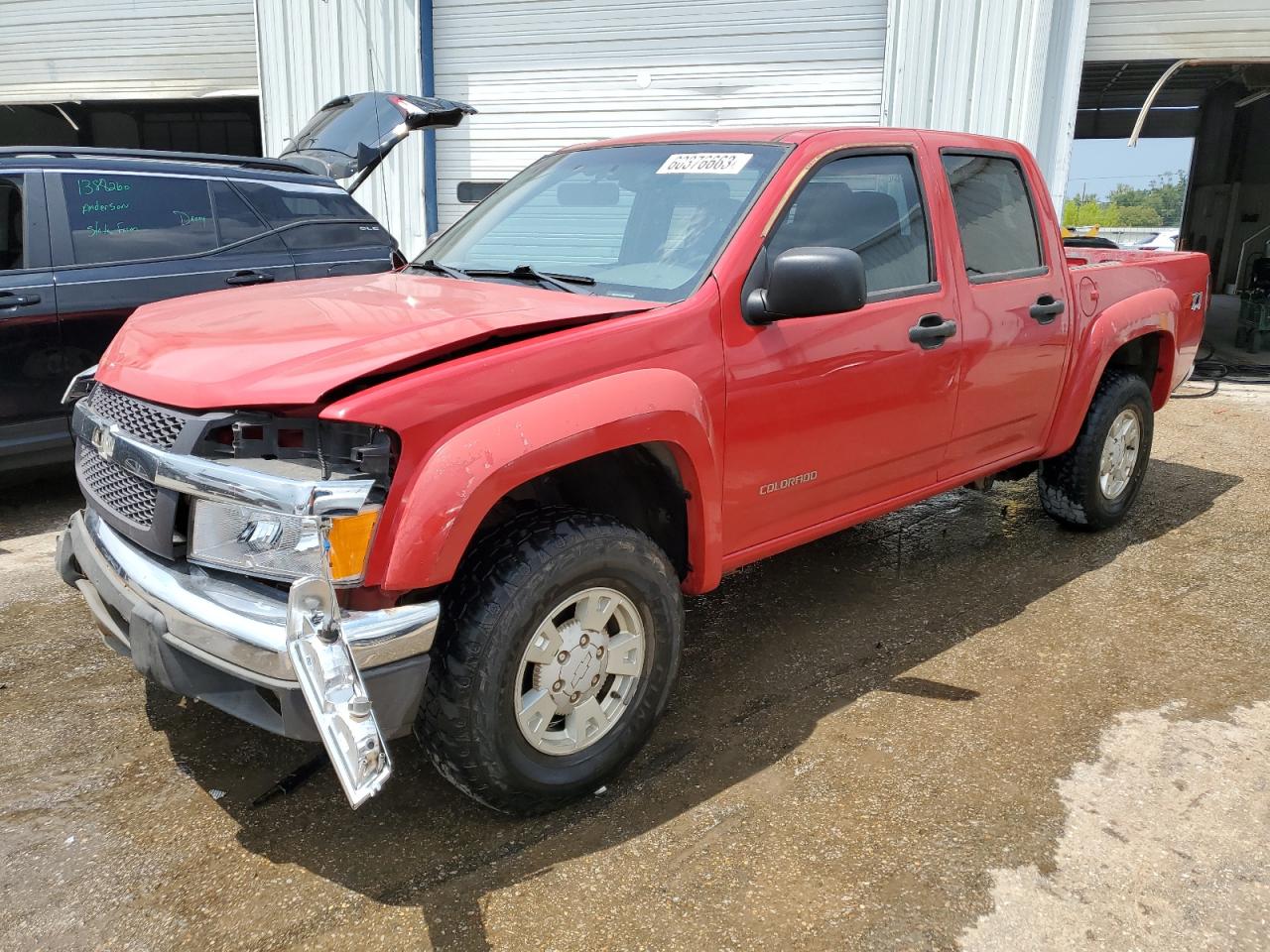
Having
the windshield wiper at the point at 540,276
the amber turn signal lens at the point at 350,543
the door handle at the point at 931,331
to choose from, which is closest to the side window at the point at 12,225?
the windshield wiper at the point at 540,276

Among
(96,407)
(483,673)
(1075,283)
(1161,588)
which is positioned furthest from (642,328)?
(1161,588)

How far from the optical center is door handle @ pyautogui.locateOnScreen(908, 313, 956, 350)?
3.47 metres

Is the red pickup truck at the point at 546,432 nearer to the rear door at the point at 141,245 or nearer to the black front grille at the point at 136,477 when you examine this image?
the black front grille at the point at 136,477

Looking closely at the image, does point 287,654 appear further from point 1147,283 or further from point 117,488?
point 1147,283

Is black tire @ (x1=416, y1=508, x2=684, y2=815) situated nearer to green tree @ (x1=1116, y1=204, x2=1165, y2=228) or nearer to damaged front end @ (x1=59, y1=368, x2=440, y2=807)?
damaged front end @ (x1=59, y1=368, x2=440, y2=807)

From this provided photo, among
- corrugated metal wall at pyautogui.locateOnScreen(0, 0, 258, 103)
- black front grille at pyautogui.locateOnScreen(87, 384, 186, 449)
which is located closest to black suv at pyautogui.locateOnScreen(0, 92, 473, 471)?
black front grille at pyautogui.locateOnScreen(87, 384, 186, 449)

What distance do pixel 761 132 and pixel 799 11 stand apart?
6.90 m

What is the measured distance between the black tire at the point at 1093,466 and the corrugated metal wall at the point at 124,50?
34.1 feet

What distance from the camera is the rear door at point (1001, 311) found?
12.5 ft

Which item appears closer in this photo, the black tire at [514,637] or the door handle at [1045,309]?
the black tire at [514,637]

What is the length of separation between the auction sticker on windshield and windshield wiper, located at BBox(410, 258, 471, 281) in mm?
762

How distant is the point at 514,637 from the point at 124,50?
13051 millimetres

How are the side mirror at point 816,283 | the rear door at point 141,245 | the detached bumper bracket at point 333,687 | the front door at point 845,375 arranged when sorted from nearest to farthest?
the detached bumper bracket at point 333,687 < the side mirror at point 816,283 < the front door at point 845,375 < the rear door at point 141,245

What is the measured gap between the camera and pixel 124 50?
12406mm
